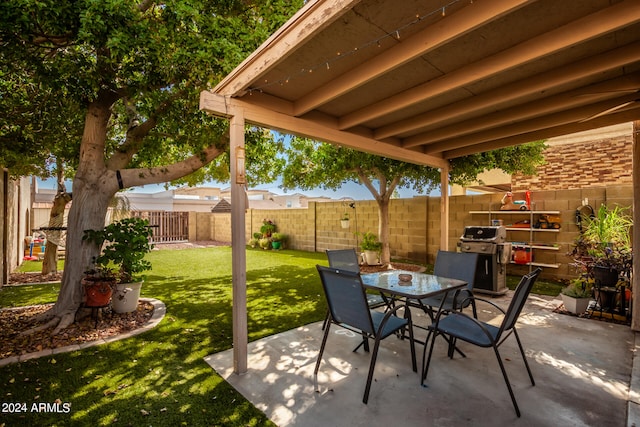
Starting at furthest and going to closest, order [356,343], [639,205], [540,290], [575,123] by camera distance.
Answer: [540,290] < [575,123] < [639,205] < [356,343]

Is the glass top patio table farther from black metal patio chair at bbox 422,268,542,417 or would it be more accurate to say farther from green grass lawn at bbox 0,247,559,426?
green grass lawn at bbox 0,247,559,426

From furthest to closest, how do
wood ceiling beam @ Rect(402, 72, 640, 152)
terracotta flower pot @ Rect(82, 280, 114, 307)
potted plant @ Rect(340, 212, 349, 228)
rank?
potted plant @ Rect(340, 212, 349, 228) → terracotta flower pot @ Rect(82, 280, 114, 307) → wood ceiling beam @ Rect(402, 72, 640, 152)

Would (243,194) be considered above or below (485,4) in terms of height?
below

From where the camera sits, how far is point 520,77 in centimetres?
272

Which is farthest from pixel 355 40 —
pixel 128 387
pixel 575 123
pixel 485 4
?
pixel 575 123

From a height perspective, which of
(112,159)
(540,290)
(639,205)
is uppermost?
(112,159)

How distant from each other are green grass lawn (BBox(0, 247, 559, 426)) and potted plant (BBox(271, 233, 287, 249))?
241 inches

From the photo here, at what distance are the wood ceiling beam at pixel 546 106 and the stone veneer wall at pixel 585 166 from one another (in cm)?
591

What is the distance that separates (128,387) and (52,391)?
533 mm

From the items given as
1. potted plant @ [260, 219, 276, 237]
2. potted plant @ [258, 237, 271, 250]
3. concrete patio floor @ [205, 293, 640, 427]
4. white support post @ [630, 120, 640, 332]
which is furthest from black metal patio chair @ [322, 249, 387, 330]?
potted plant @ [260, 219, 276, 237]

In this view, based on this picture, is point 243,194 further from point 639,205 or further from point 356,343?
point 639,205

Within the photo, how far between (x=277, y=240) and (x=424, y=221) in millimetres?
5598

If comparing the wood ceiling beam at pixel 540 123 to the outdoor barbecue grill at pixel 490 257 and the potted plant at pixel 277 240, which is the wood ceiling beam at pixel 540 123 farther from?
the potted plant at pixel 277 240

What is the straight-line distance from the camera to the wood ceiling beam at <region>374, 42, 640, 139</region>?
7.43 feet
